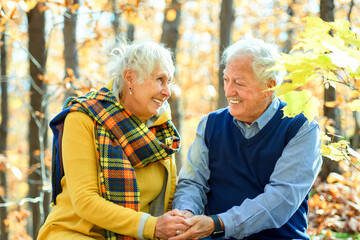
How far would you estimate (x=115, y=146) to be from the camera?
2.34 meters

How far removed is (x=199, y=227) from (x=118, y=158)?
0.60m

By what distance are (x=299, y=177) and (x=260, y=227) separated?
0.36m

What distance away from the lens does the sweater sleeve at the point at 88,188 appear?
2.20 m

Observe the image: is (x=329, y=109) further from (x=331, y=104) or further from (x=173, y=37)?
(x=173, y=37)

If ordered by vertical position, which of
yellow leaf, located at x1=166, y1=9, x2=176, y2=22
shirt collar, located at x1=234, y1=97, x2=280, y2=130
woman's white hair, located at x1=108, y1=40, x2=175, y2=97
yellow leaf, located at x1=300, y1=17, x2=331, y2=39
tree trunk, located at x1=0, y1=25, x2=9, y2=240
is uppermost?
yellow leaf, located at x1=166, y1=9, x2=176, y2=22

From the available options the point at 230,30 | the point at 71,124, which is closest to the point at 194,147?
the point at 71,124

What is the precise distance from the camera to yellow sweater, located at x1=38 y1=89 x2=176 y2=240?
86.7 inches

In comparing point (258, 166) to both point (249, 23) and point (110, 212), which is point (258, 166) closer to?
point (110, 212)

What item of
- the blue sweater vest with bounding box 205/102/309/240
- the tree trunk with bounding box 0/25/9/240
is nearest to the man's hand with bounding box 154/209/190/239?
the blue sweater vest with bounding box 205/102/309/240

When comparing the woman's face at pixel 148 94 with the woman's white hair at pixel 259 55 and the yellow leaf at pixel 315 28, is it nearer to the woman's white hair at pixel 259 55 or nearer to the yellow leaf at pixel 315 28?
the woman's white hair at pixel 259 55

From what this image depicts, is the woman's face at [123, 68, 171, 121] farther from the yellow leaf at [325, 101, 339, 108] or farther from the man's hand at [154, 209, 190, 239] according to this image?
the yellow leaf at [325, 101, 339, 108]

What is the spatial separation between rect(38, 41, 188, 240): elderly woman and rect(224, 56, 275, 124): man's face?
395 millimetres

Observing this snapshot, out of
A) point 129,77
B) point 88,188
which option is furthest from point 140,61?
point 88,188

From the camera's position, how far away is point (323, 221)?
3900mm
